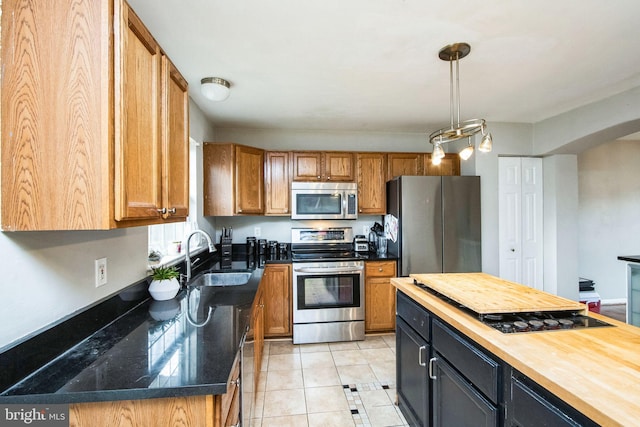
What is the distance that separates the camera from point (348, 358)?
2766 millimetres

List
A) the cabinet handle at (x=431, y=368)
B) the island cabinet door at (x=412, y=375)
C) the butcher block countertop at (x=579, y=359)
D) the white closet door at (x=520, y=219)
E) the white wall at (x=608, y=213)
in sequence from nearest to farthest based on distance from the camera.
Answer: the butcher block countertop at (x=579, y=359) → the cabinet handle at (x=431, y=368) → the island cabinet door at (x=412, y=375) → the white closet door at (x=520, y=219) → the white wall at (x=608, y=213)

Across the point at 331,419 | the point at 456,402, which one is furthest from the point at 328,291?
the point at 456,402

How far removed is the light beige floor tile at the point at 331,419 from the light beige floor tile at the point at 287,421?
53 millimetres

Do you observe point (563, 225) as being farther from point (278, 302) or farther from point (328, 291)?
point (278, 302)

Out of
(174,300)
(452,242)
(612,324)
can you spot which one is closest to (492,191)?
(452,242)

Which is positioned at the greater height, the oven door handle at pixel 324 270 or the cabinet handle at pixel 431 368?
the oven door handle at pixel 324 270

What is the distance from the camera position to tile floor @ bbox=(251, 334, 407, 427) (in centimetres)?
195

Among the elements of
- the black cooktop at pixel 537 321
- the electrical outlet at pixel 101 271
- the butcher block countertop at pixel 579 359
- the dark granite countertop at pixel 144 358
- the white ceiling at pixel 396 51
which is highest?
the white ceiling at pixel 396 51

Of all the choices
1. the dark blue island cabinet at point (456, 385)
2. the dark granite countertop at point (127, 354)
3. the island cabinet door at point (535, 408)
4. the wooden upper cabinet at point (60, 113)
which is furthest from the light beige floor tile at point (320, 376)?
the wooden upper cabinet at point (60, 113)

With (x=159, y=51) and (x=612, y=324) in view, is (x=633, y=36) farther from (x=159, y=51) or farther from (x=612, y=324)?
(x=159, y=51)

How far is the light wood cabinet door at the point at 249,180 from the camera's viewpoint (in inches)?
123

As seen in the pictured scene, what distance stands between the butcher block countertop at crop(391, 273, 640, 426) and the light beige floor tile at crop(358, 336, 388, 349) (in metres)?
1.83

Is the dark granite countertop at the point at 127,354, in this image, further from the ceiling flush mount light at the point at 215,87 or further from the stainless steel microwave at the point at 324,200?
the stainless steel microwave at the point at 324,200

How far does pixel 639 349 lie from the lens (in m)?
0.98
